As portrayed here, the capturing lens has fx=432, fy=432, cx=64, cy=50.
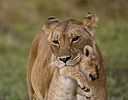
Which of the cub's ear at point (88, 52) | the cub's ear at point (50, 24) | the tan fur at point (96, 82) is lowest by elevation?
the tan fur at point (96, 82)

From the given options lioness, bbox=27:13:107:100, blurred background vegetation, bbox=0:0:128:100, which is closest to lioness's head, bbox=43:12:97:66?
lioness, bbox=27:13:107:100

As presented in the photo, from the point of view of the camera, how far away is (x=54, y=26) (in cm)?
481

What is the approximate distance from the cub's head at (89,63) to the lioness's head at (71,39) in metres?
0.07

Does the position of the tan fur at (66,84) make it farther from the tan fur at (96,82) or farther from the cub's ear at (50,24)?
the cub's ear at (50,24)

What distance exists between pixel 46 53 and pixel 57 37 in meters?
1.04

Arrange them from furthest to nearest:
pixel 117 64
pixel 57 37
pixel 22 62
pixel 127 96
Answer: pixel 22 62
pixel 117 64
pixel 127 96
pixel 57 37

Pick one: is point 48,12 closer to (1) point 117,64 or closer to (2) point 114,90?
(1) point 117,64

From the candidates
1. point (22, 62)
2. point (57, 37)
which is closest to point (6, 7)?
point (22, 62)

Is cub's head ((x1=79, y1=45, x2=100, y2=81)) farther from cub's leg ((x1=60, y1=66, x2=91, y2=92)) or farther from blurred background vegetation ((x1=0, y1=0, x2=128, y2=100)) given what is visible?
blurred background vegetation ((x1=0, y1=0, x2=128, y2=100))

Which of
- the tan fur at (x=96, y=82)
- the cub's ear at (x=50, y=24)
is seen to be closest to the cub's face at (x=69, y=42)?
the tan fur at (x=96, y=82)

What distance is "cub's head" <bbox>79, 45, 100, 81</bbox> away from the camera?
12.9ft

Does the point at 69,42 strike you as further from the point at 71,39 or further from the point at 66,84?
the point at 66,84

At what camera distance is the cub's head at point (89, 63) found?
3.94 m

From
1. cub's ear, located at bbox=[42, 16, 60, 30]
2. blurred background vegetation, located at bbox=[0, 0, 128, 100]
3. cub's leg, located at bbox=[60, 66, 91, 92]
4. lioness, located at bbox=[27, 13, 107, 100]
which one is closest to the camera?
cub's leg, located at bbox=[60, 66, 91, 92]
